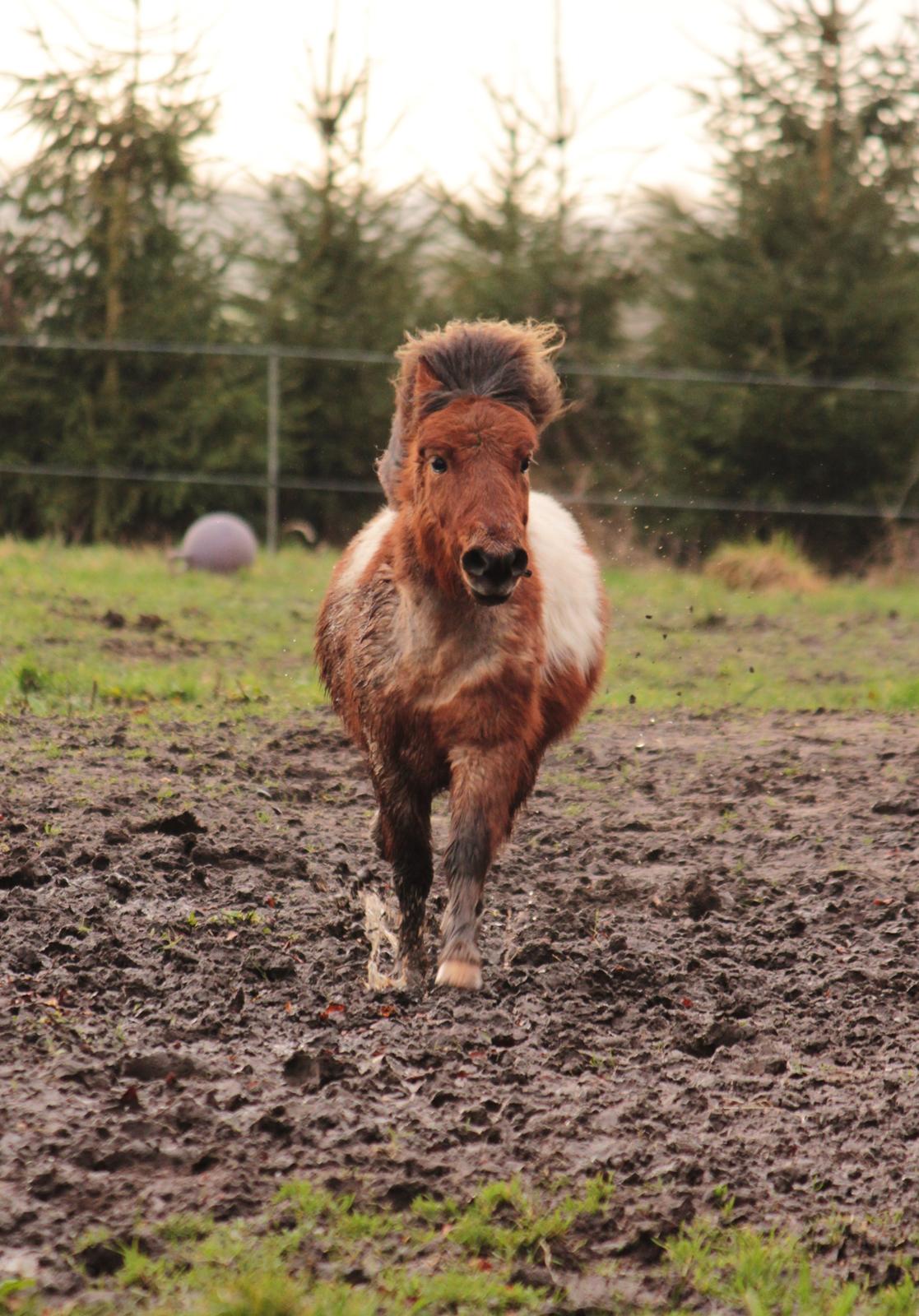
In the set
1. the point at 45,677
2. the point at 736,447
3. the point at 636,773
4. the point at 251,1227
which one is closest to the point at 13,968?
the point at 251,1227

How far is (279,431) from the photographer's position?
16.8 metres

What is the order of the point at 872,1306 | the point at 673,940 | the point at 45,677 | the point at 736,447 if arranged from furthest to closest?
the point at 736,447 → the point at 45,677 → the point at 673,940 → the point at 872,1306

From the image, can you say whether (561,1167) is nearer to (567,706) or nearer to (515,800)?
(515,800)

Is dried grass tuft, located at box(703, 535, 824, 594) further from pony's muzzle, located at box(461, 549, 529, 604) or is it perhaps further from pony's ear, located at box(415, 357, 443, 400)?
pony's muzzle, located at box(461, 549, 529, 604)

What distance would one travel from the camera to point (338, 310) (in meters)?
17.5

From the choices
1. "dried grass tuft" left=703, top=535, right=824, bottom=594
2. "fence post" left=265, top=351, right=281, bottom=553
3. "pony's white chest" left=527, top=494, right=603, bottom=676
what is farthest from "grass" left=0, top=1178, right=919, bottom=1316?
"fence post" left=265, top=351, right=281, bottom=553

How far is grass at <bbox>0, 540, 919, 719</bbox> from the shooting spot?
331 inches

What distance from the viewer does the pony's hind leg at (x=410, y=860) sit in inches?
178

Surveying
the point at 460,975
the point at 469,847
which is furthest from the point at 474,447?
the point at 460,975

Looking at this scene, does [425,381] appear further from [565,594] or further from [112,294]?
[112,294]

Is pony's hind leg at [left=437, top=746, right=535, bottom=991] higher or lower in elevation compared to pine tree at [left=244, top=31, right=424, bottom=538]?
lower

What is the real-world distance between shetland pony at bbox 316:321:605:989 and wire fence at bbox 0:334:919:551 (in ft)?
34.9

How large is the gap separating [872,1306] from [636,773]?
→ 14.4 feet

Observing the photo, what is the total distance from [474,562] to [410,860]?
112cm
